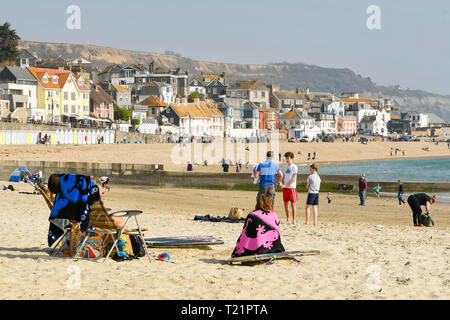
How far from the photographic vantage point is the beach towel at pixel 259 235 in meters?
8.39

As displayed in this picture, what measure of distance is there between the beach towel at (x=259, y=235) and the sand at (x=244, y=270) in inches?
10.1

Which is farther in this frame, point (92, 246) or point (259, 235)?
point (92, 246)

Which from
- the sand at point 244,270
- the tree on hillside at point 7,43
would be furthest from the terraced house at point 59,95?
the sand at point 244,270

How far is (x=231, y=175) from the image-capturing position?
96.8 feet

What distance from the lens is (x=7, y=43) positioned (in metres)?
99.5

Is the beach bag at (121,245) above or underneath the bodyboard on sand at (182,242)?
above

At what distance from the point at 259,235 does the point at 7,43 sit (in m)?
100.0

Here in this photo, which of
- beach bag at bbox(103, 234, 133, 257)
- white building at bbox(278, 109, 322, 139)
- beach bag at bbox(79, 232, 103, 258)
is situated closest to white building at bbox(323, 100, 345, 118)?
white building at bbox(278, 109, 322, 139)

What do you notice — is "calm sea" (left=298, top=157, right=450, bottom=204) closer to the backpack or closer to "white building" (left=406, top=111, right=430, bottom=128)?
the backpack

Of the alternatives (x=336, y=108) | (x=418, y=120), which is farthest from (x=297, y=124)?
(x=418, y=120)

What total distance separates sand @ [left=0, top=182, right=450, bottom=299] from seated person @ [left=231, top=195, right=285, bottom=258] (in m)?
0.27

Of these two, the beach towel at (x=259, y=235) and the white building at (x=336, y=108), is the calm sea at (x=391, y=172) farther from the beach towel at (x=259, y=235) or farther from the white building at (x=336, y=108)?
the white building at (x=336, y=108)

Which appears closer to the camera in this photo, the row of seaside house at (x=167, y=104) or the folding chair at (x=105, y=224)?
the folding chair at (x=105, y=224)

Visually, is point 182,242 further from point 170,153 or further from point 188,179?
point 170,153
